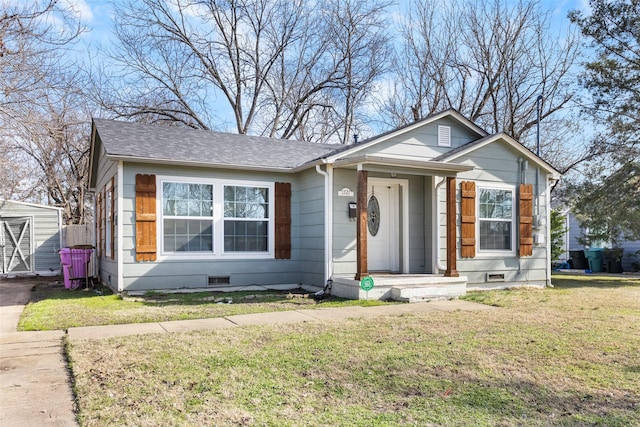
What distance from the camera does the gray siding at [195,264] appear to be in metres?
8.87

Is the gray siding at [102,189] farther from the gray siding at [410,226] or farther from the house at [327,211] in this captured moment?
the gray siding at [410,226]

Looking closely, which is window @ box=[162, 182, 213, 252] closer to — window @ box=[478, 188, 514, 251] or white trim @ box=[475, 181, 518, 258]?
white trim @ box=[475, 181, 518, 258]

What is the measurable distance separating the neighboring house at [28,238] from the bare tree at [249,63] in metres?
6.62

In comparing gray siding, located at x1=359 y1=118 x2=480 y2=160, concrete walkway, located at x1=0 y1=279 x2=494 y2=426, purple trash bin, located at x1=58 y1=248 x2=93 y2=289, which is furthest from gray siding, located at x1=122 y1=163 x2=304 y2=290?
purple trash bin, located at x1=58 y1=248 x2=93 y2=289

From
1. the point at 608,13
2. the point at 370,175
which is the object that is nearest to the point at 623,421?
the point at 370,175

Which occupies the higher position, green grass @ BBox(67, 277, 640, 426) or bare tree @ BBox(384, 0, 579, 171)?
bare tree @ BBox(384, 0, 579, 171)

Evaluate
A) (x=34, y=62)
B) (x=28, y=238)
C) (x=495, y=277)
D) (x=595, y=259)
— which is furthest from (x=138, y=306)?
(x=595, y=259)

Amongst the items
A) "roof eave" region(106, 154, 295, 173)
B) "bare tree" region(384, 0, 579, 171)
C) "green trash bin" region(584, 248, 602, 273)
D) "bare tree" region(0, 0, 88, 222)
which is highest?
"bare tree" region(384, 0, 579, 171)

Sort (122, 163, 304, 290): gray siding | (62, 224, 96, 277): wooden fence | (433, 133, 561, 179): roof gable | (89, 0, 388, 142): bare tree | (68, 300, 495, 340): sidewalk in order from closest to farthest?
(68, 300, 495, 340): sidewalk < (122, 163, 304, 290): gray siding < (433, 133, 561, 179): roof gable < (62, 224, 96, 277): wooden fence < (89, 0, 388, 142): bare tree

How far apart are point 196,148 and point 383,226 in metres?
4.15

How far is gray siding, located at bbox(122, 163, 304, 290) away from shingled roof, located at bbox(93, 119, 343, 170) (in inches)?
10.7

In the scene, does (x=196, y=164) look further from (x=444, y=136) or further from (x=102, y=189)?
(x=444, y=136)

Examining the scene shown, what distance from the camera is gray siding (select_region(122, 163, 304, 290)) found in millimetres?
8867

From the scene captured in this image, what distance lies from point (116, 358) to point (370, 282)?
15.5ft
